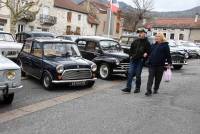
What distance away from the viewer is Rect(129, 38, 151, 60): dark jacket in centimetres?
1065

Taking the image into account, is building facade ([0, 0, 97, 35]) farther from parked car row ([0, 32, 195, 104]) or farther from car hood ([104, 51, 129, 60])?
car hood ([104, 51, 129, 60])

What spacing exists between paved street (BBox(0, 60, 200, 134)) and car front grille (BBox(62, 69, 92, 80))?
1.23 feet

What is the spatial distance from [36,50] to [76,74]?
1.86 meters

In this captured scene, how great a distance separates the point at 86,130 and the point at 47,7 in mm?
49165

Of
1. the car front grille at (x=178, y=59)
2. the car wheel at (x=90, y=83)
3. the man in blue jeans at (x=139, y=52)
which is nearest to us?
the man in blue jeans at (x=139, y=52)

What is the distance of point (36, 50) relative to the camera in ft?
40.4

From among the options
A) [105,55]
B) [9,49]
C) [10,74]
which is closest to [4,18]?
[9,49]

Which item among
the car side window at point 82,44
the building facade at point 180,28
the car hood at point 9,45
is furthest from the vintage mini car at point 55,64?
the building facade at point 180,28

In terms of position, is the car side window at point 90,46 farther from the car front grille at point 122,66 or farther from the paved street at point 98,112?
the paved street at point 98,112

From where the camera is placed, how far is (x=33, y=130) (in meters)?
6.73

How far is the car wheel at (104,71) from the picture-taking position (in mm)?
14145

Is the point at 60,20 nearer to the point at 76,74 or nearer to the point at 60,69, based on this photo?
the point at 76,74

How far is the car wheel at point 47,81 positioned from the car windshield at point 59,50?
0.81 meters

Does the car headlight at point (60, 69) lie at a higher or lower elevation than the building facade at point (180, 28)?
lower
